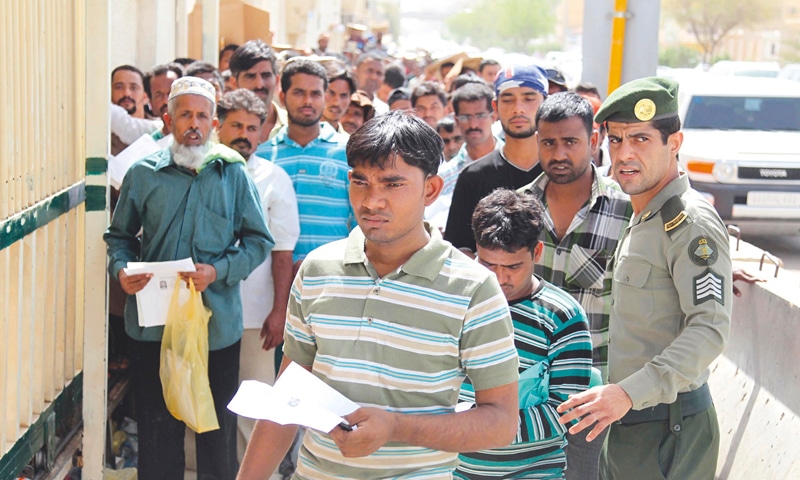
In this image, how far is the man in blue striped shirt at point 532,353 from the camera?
3.20m

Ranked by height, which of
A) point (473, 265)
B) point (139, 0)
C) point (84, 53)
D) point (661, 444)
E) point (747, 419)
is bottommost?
point (747, 419)

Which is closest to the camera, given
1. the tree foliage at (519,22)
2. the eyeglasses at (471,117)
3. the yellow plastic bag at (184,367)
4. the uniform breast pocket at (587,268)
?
the uniform breast pocket at (587,268)

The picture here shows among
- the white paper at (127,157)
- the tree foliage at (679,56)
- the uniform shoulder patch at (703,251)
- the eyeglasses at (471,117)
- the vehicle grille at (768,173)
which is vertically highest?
the tree foliage at (679,56)

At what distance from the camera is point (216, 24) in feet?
28.1

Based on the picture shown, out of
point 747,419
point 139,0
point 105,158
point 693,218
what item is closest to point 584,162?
point 693,218

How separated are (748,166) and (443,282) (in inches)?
408

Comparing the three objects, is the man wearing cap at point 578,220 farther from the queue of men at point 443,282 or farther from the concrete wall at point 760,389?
the concrete wall at point 760,389

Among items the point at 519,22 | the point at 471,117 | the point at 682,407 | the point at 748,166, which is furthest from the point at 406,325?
the point at 519,22

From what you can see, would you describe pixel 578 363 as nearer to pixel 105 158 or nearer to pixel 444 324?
pixel 444 324

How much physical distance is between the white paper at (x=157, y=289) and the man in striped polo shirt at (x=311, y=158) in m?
1.15

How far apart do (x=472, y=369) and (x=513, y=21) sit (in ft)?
396

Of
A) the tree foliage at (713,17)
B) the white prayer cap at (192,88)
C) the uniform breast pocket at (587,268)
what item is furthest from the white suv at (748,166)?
the tree foliage at (713,17)

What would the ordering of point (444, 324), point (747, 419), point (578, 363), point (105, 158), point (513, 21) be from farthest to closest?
point (513, 21), point (747, 419), point (105, 158), point (578, 363), point (444, 324)

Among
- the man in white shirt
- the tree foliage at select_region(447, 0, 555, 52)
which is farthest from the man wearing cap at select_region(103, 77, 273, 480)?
the tree foliage at select_region(447, 0, 555, 52)
